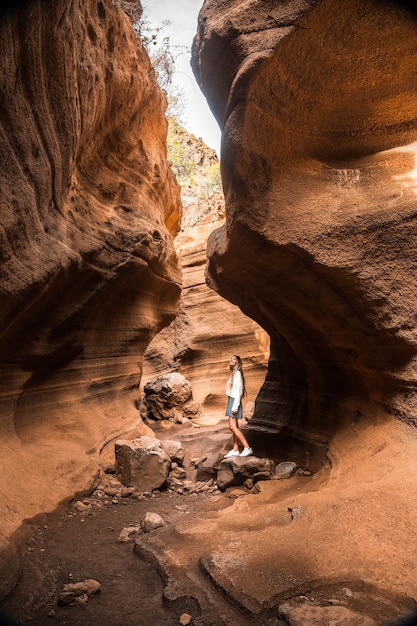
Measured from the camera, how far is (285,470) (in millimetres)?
5379

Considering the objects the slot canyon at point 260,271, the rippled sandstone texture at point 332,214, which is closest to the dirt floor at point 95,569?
the slot canyon at point 260,271

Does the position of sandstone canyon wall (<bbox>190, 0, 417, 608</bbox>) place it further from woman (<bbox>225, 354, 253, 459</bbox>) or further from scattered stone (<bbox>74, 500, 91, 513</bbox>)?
scattered stone (<bbox>74, 500, 91, 513</bbox>)

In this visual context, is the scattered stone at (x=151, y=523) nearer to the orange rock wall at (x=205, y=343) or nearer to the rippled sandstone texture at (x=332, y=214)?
the rippled sandstone texture at (x=332, y=214)

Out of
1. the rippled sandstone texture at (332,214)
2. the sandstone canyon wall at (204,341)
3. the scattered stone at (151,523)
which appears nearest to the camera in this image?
the rippled sandstone texture at (332,214)

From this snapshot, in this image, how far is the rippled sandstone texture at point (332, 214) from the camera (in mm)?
3510

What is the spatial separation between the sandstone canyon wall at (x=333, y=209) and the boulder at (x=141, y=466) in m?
1.42

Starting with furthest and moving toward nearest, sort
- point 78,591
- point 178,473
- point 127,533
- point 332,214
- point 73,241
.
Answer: point 178,473
point 73,241
point 332,214
point 127,533
point 78,591

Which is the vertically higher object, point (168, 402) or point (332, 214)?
point (332, 214)

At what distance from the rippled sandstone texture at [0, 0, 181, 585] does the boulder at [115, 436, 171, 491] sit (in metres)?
0.38

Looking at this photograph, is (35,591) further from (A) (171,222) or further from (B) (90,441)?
(A) (171,222)

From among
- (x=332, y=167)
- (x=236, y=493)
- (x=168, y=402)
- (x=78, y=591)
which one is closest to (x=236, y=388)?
(x=236, y=493)

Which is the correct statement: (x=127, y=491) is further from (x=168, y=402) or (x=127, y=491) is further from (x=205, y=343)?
(x=205, y=343)

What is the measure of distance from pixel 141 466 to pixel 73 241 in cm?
303

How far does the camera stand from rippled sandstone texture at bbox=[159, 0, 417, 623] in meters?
3.51
